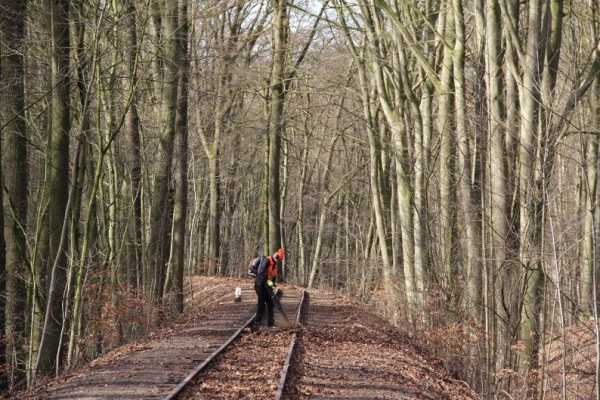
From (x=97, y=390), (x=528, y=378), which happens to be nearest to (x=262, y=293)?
(x=528, y=378)

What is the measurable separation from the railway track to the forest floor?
0.26 m

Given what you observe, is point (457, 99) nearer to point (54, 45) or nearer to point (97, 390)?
point (54, 45)

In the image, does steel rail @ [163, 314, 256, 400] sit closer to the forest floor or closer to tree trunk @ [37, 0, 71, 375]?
the forest floor

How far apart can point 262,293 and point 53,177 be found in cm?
512

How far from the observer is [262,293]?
59.7 feet

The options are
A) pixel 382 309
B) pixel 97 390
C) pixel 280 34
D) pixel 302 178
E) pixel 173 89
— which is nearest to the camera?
pixel 97 390

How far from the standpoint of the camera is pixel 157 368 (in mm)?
12758

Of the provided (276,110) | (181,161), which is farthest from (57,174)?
(276,110)

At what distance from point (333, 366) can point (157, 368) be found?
9.49ft

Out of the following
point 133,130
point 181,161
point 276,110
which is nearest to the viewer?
point 133,130

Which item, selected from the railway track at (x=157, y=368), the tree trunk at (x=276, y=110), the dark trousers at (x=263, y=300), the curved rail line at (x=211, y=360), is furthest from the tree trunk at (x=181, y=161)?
the tree trunk at (x=276, y=110)

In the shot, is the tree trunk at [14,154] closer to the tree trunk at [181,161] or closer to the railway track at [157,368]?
the railway track at [157,368]

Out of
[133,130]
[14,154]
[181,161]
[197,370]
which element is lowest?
[197,370]

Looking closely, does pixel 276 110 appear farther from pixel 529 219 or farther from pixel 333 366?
pixel 529 219
